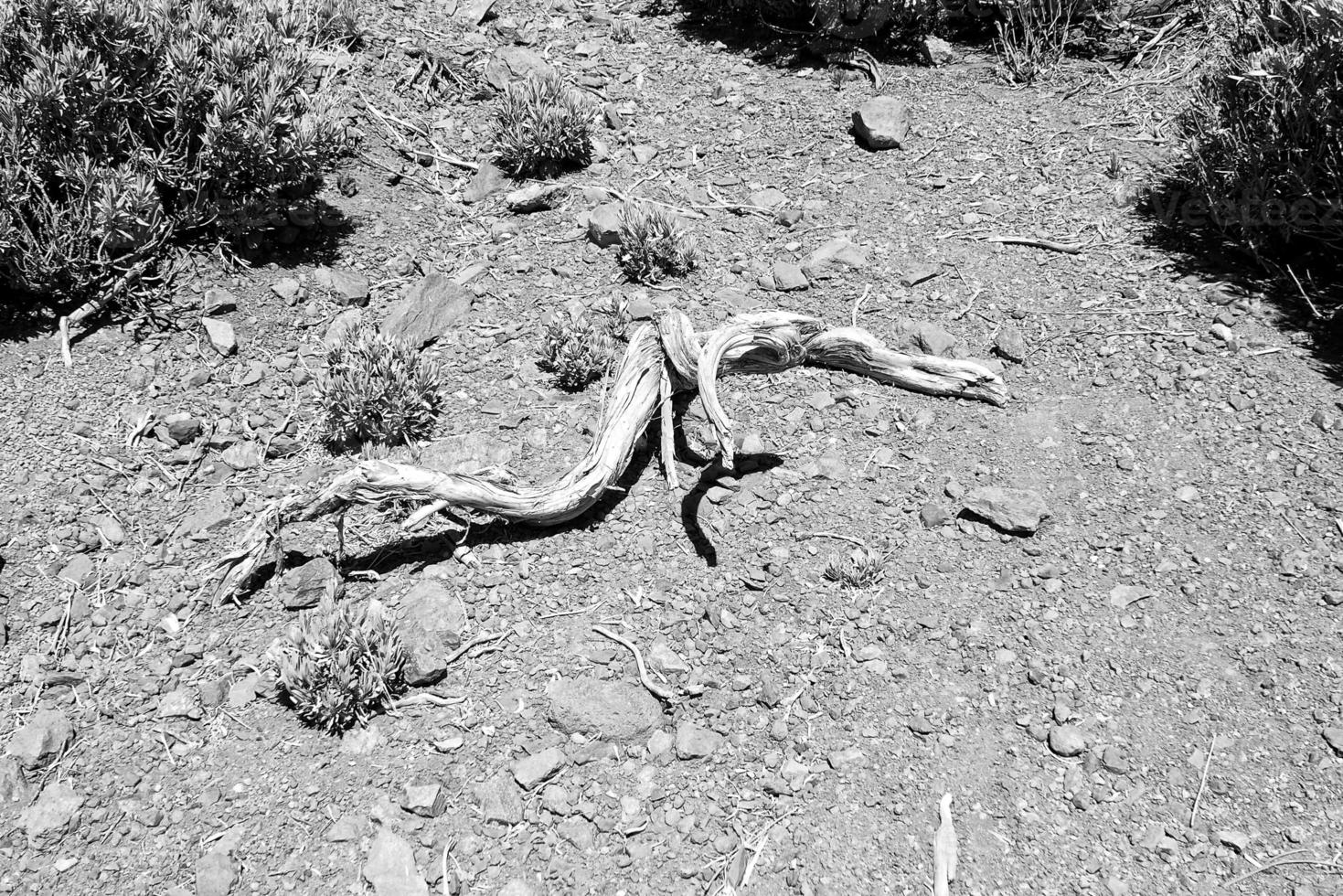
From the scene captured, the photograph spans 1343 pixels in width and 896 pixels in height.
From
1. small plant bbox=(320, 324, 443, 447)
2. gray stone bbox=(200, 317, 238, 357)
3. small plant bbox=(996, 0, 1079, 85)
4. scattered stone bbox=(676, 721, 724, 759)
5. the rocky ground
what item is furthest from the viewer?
small plant bbox=(996, 0, 1079, 85)

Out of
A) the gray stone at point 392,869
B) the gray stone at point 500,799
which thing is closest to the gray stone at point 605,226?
the gray stone at point 500,799

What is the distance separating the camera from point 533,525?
4371 mm

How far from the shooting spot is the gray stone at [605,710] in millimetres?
3600

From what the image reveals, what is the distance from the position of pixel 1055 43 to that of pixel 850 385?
3796 millimetres

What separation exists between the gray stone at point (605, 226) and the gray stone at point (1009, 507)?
2.58m

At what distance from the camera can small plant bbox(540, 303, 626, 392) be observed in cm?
495

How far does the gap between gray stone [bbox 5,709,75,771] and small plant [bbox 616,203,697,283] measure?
3406 mm

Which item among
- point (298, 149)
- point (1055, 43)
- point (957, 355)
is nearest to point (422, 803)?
point (957, 355)

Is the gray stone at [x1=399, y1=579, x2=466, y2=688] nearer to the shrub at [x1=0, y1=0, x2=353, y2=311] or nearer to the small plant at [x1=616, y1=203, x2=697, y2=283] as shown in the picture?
the small plant at [x1=616, y1=203, x2=697, y2=283]

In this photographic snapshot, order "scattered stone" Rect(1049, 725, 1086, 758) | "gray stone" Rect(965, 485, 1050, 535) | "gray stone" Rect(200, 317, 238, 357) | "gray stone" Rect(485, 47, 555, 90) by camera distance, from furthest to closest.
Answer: "gray stone" Rect(485, 47, 555, 90), "gray stone" Rect(200, 317, 238, 357), "gray stone" Rect(965, 485, 1050, 535), "scattered stone" Rect(1049, 725, 1086, 758)

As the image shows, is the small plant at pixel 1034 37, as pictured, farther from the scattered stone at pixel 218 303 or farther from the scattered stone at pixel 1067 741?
the scattered stone at pixel 218 303

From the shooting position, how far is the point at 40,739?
352 cm

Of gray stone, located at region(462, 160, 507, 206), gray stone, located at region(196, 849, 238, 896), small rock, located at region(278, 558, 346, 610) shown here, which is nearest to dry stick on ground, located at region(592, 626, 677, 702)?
small rock, located at region(278, 558, 346, 610)

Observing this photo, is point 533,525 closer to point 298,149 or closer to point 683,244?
point 683,244
